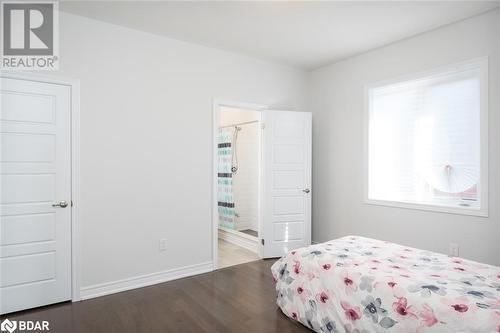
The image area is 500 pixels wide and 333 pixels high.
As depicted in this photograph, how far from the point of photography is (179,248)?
356cm

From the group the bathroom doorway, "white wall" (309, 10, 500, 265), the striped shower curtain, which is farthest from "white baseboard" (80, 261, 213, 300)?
"white wall" (309, 10, 500, 265)

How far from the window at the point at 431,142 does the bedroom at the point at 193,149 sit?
0.7 inches

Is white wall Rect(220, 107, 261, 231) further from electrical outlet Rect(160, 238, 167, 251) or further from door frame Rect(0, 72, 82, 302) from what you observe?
door frame Rect(0, 72, 82, 302)

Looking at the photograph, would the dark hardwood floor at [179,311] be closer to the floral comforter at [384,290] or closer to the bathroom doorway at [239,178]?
the floral comforter at [384,290]

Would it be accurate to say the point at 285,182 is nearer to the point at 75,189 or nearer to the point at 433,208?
the point at 433,208

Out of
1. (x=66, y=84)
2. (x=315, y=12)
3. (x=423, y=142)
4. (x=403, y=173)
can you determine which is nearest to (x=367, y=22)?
(x=315, y=12)

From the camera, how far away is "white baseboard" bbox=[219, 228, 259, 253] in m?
4.66

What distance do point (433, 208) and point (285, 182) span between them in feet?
6.00

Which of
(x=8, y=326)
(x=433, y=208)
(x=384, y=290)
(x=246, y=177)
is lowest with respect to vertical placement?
(x=8, y=326)

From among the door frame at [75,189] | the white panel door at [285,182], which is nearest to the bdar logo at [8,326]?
the door frame at [75,189]

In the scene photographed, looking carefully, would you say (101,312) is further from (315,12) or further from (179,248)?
(315,12)

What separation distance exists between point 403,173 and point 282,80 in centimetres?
214

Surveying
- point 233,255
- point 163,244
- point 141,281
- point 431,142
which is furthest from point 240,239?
point 431,142

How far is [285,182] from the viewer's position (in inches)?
169
